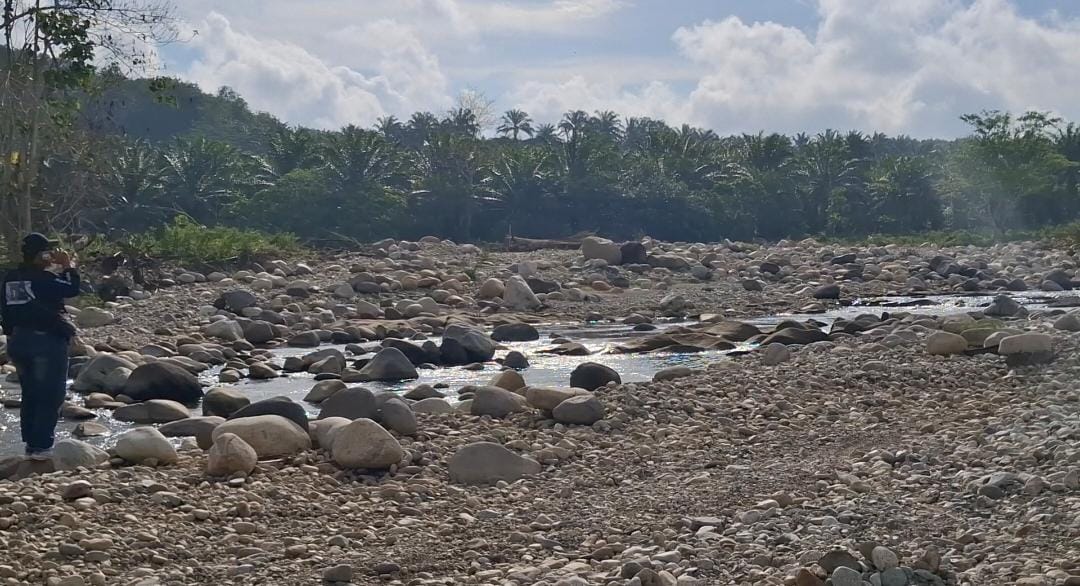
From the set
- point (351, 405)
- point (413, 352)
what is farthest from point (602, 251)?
point (351, 405)

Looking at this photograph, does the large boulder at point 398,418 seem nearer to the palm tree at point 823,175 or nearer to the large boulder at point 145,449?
the large boulder at point 145,449

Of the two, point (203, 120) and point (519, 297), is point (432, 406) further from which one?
point (203, 120)

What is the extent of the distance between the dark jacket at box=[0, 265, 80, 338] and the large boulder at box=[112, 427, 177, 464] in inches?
33.7

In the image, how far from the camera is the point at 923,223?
168 feet

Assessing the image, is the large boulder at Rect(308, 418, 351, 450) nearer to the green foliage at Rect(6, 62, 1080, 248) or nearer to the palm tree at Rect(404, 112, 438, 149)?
the green foliage at Rect(6, 62, 1080, 248)

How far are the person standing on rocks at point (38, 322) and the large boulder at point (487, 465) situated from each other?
255 cm

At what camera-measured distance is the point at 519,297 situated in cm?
2295

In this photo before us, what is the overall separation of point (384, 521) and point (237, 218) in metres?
34.5

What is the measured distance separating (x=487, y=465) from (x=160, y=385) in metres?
5.09

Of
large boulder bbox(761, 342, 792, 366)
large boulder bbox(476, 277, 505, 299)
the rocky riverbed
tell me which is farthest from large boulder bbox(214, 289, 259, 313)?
large boulder bbox(761, 342, 792, 366)

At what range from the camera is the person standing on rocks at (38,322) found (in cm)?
803

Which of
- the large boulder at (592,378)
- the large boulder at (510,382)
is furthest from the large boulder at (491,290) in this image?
the large boulder at (510,382)

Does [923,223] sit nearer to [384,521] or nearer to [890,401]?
[890,401]

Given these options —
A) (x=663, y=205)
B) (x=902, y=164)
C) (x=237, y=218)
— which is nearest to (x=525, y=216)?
(x=663, y=205)
